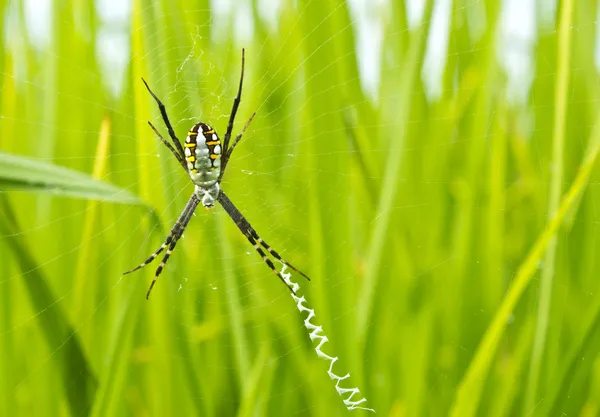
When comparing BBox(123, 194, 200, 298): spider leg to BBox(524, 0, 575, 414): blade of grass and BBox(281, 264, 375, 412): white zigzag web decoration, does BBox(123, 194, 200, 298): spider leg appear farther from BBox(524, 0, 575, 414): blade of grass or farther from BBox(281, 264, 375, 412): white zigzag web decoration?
BBox(524, 0, 575, 414): blade of grass

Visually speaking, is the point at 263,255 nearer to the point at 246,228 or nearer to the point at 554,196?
the point at 246,228

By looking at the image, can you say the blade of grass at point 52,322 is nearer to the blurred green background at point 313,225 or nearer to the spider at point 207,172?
the blurred green background at point 313,225

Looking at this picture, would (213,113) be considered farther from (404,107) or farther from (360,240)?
(404,107)

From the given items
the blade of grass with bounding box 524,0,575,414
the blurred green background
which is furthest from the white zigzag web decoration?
the blade of grass with bounding box 524,0,575,414

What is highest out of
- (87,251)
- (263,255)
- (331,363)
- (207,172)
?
(207,172)

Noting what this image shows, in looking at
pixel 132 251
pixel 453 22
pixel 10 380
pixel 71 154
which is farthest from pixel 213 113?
pixel 10 380

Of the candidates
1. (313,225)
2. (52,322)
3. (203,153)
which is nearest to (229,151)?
(203,153)
